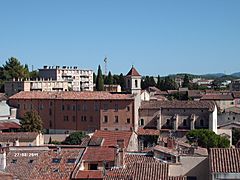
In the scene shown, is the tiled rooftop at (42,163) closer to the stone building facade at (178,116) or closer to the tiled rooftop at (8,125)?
the tiled rooftop at (8,125)

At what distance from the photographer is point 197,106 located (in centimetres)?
7025

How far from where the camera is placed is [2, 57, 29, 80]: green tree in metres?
107

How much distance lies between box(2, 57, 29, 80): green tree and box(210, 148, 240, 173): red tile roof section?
86.6 m

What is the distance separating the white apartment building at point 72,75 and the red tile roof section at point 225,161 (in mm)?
94609

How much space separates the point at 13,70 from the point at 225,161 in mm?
91019

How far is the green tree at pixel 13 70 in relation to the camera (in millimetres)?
107438

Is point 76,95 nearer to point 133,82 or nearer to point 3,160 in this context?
point 133,82

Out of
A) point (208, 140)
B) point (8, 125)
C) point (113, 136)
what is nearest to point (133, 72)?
point (8, 125)

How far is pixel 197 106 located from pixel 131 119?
9.25m

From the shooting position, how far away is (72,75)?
12488 cm

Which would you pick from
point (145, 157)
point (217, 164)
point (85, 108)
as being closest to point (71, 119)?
point (85, 108)

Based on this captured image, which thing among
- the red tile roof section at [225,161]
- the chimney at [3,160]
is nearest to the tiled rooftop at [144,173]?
the red tile roof section at [225,161]

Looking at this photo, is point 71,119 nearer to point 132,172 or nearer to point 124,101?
point 124,101

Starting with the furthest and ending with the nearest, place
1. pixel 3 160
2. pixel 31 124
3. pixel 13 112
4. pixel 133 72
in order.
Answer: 1. pixel 13 112
2. pixel 133 72
3. pixel 31 124
4. pixel 3 160
